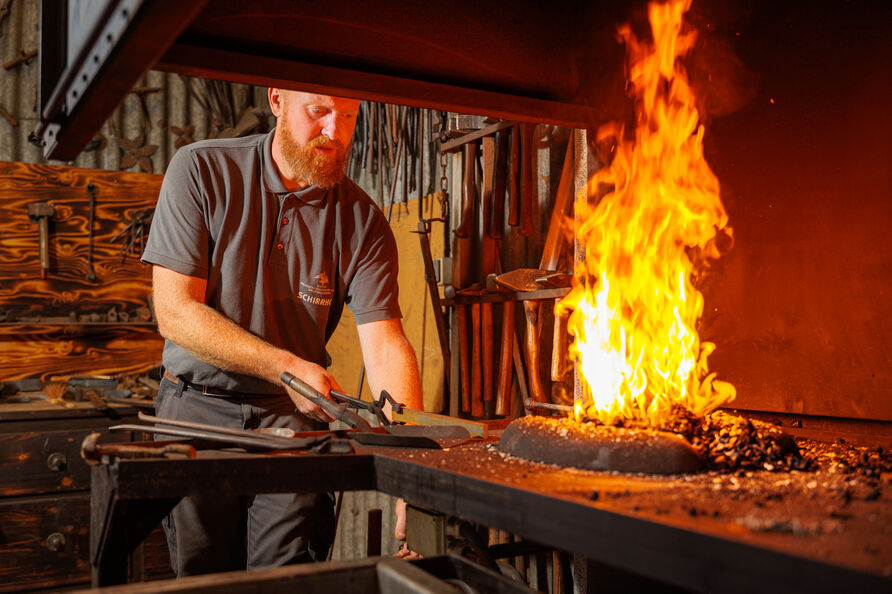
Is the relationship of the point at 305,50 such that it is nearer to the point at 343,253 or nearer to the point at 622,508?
the point at 343,253

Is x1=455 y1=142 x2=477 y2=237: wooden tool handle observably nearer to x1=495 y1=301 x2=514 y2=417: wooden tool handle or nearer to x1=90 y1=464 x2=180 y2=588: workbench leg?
x1=495 y1=301 x2=514 y2=417: wooden tool handle

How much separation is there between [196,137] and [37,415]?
2.65m

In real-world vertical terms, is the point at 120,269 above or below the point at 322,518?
above

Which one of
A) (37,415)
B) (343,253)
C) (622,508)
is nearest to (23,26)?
(37,415)

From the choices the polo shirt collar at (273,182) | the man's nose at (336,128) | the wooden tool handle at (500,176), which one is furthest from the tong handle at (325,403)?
the wooden tool handle at (500,176)

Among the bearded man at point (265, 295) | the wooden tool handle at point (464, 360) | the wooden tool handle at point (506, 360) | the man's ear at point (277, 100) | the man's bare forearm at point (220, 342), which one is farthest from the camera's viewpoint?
the wooden tool handle at point (464, 360)

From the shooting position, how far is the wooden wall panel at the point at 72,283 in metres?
5.03

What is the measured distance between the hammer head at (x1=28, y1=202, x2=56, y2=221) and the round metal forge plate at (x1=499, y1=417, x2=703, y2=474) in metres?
4.55

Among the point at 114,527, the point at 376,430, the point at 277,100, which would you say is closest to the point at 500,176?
the point at 277,100

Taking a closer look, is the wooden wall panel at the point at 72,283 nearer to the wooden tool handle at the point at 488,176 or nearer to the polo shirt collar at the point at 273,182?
the polo shirt collar at the point at 273,182

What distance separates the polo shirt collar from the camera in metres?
2.85

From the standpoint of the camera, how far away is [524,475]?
4.85ft

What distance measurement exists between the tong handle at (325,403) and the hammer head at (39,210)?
12.3ft

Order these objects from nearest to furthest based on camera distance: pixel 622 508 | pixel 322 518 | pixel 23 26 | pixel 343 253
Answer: pixel 622 508 < pixel 322 518 < pixel 343 253 < pixel 23 26
